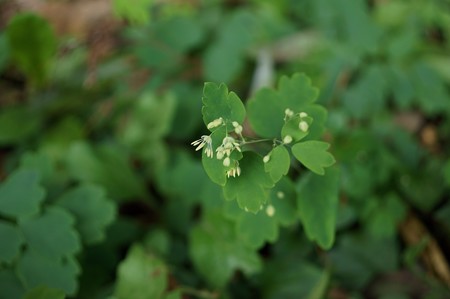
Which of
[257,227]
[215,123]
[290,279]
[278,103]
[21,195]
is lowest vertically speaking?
[290,279]

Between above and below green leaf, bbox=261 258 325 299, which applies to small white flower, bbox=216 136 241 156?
above

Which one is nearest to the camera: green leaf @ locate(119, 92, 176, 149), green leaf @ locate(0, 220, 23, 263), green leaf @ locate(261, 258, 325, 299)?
green leaf @ locate(0, 220, 23, 263)

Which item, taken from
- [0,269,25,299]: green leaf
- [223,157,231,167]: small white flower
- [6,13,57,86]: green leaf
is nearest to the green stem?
[0,269,25,299]: green leaf

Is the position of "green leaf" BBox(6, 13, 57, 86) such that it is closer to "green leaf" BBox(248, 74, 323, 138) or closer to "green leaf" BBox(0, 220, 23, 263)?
"green leaf" BBox(0, 220, 23, 263)

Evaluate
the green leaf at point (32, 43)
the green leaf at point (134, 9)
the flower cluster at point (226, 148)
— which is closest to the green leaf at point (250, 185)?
the flower cluster at point (226, 148)

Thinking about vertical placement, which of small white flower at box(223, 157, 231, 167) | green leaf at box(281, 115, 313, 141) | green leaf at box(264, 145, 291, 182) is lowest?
green leaf at box(264, 145, 291, 182)

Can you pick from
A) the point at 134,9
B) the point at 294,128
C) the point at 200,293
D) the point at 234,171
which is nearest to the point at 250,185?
the point at 234,171

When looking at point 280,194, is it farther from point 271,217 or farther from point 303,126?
point 303,126

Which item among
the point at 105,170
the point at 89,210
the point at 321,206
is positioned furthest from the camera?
the point at 105,170
